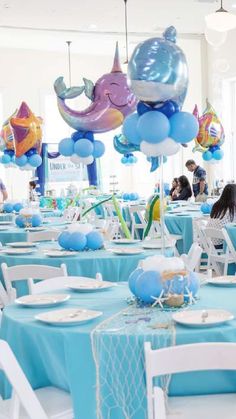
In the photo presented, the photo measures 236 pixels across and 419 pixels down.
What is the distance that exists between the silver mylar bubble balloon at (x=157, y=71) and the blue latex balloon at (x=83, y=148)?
3.31m

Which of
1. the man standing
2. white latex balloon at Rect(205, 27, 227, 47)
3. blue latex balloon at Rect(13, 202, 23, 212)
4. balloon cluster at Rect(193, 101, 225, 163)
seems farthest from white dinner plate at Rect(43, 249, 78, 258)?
the man standing

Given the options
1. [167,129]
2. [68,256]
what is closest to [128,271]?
[68,256]

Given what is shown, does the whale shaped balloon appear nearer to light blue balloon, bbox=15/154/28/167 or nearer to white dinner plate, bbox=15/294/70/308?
light blue balloon, bbox=15/154/28/167

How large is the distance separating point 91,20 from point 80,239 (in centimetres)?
1082

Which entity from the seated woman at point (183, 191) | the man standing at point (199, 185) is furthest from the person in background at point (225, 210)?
the seated woman at point (183, 191)

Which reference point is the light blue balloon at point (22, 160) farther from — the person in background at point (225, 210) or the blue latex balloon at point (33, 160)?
the person in background at point (225, 210)

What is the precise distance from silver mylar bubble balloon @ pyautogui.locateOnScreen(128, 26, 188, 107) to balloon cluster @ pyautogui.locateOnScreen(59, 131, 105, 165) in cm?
333

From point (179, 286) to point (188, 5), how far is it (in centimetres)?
1180

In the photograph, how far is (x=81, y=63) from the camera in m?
20.3

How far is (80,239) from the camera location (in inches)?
210

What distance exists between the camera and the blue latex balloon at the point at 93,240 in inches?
212

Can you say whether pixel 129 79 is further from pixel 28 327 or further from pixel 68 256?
pixel 68 256

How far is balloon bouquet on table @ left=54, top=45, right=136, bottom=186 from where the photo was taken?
6965 millimetres

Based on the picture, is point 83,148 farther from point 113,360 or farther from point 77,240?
point 113,360
